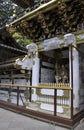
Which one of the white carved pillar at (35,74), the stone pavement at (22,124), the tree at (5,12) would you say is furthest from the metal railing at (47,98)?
the tree at (5,12)

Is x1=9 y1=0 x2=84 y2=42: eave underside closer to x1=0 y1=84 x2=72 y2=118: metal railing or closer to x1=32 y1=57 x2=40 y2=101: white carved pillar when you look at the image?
x1=32 y1=57 x2=40 y2=101: white carved pillar

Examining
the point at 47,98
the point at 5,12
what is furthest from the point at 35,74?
the point at 5,12

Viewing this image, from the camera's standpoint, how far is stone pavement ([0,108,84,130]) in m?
5.13

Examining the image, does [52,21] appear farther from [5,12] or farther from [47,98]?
[5,12]

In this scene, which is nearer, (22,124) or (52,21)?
(22,124)

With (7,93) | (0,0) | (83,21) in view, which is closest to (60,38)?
(83,21)

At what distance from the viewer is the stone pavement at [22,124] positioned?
5133 millimetres

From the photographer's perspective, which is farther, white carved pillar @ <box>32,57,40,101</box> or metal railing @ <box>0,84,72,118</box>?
white carved pillar @ <box>32,57,40,101</box>

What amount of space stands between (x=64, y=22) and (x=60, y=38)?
607mm

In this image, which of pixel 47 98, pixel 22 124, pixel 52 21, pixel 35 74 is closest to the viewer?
pixel 22 124

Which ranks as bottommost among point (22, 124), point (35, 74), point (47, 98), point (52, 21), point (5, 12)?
point (22, 124)

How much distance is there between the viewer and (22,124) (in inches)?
217

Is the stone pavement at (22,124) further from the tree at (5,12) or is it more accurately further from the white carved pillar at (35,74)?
the tree at (5,12)

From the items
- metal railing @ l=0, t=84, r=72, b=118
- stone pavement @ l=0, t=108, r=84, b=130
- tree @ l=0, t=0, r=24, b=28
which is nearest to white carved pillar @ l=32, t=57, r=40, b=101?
metal railing @ l=0, t=84, r=72, b=118
